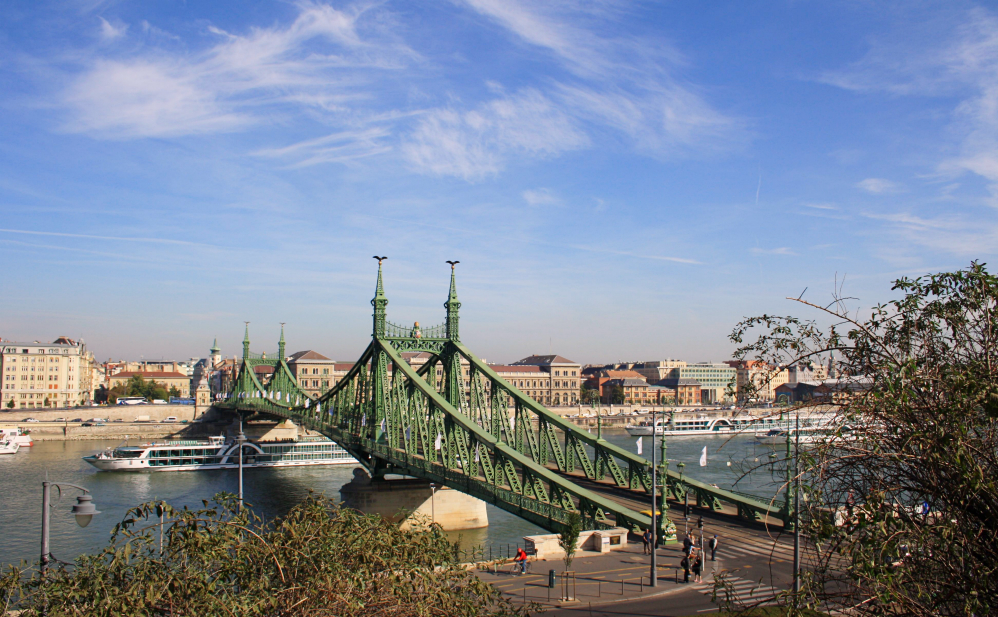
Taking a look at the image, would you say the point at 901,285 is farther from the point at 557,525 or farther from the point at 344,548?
the point at 557,525

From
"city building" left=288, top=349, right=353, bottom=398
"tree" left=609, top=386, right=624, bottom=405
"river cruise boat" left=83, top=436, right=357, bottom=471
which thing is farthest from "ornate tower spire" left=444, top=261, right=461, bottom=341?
"tree" left=609, top=386, right=624, bottom=405

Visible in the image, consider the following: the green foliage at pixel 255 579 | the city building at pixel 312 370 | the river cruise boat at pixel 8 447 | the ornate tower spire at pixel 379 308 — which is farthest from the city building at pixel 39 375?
the green foliage at pixel 255 579

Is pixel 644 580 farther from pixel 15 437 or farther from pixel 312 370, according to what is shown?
pixel 312 370

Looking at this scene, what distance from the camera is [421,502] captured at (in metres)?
40.8

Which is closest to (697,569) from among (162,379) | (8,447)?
(8,447)

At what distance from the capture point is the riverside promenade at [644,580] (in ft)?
64.6

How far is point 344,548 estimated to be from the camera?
9539 millimetres

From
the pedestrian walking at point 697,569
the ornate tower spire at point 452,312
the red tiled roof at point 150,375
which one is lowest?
the red tiled roof at point 150,375

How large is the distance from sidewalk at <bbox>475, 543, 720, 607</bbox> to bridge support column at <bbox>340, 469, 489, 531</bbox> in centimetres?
1646

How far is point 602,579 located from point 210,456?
188 ft

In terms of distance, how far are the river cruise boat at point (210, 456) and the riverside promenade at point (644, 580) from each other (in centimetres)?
5106

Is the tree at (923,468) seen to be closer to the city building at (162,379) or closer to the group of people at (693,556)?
the group of people at (693,556)

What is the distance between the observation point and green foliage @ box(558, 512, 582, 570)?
23.9 metres

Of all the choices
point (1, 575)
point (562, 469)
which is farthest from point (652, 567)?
point (562, 469)
